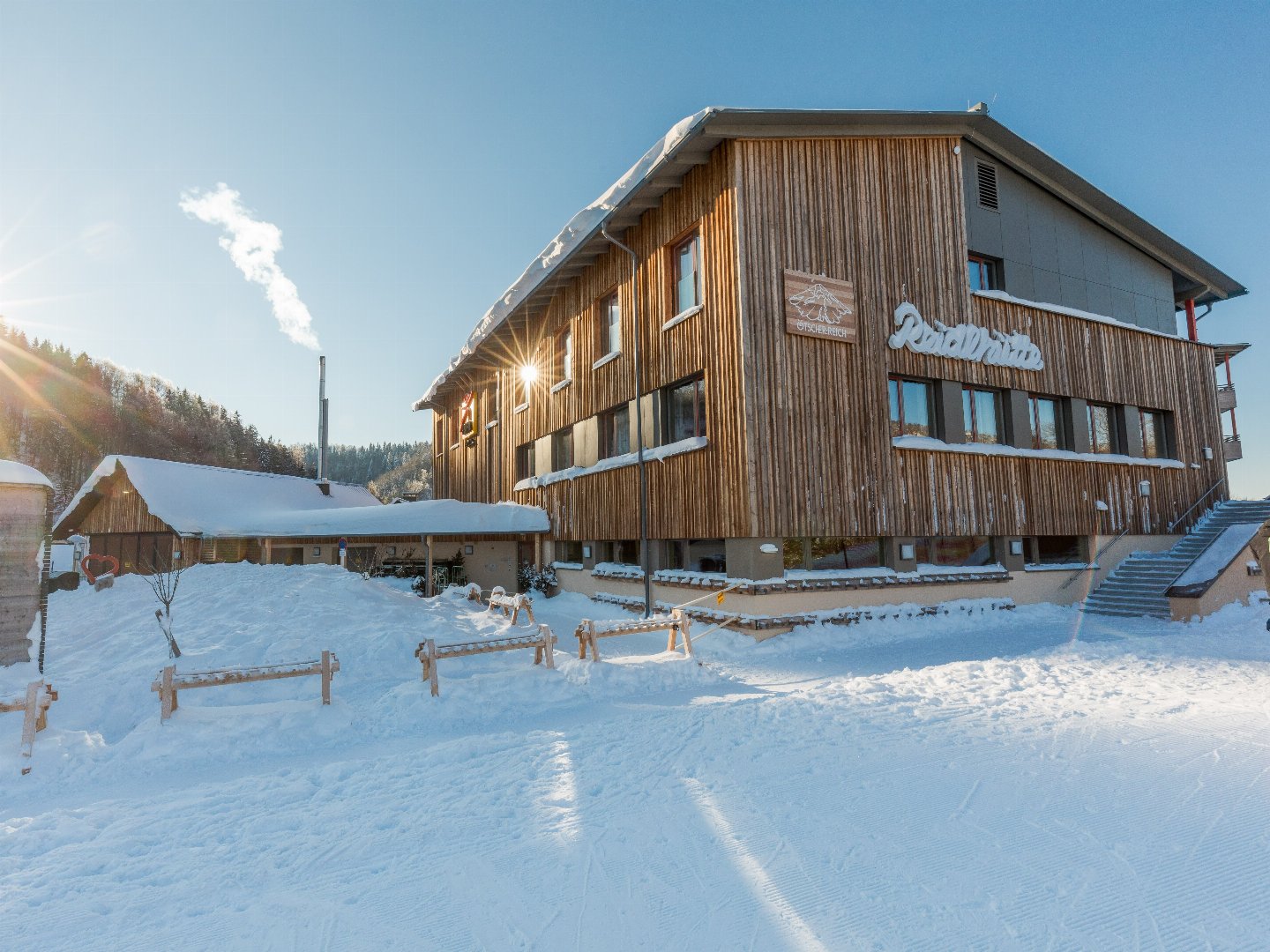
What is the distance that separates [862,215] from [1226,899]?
1329 cm

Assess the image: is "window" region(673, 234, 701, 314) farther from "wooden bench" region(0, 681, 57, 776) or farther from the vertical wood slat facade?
"wooden bench" region(0, 681, 57, 776)

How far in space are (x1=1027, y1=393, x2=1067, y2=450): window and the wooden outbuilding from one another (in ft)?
63.5

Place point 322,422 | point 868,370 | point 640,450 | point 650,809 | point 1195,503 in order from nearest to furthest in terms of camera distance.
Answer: point 650,809 → point 868,370 → point 640,450 → point 1195,503 → point 322,422

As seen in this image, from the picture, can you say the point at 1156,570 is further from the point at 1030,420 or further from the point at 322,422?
the point at 322,422

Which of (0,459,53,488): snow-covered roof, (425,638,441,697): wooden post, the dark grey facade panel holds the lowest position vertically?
(425,638,441,697): wooden post

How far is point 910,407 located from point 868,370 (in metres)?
1.61

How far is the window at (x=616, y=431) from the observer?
16672 millimetres

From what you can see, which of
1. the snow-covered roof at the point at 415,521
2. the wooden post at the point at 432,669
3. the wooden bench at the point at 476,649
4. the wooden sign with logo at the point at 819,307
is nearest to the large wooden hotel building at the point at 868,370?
the wooden sign with logo at the point at 819,307

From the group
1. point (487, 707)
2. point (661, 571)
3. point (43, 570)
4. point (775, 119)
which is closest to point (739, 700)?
point (487, 707)

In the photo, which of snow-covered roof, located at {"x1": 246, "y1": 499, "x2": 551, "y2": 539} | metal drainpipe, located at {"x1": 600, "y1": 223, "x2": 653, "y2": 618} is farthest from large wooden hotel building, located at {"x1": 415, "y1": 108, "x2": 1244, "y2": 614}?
snow-covered roof, located at {"x1": 246, "y1": 499, "x2": 551, "y2": 539}

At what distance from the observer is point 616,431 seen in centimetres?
1742

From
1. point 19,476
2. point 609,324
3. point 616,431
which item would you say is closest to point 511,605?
point 616,431

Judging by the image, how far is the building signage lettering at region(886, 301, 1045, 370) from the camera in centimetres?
1401

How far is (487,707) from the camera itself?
7512 millimetres
